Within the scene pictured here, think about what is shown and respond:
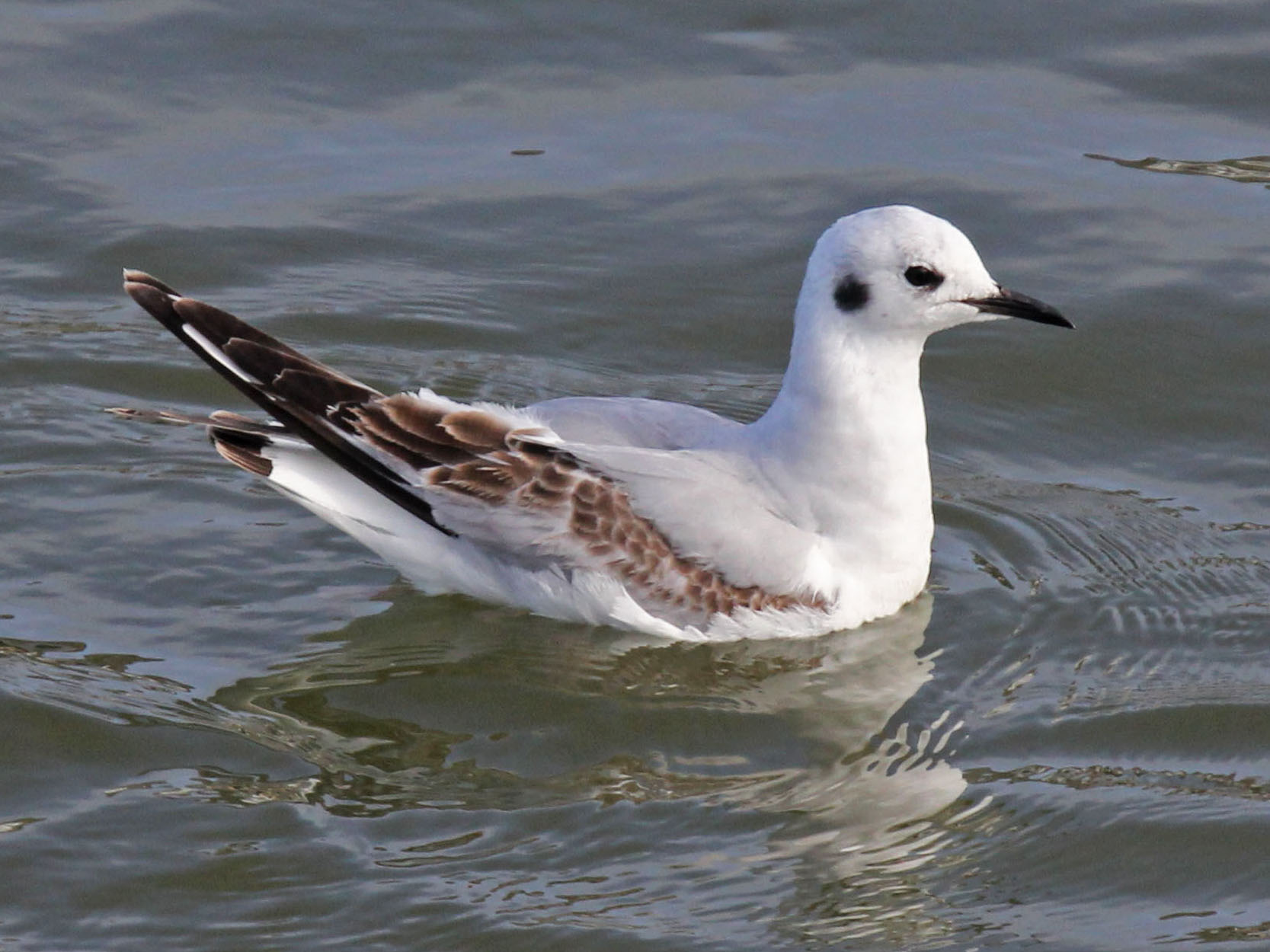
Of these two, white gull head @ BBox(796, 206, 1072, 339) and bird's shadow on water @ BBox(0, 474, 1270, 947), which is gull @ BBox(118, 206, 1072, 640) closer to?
white gull head @ BBox(796, 206, 1072, 339)

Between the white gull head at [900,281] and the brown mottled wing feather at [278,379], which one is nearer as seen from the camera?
the white gull head at [900,281]

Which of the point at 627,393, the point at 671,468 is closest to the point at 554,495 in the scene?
the point at 671,468

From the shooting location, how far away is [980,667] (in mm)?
7586

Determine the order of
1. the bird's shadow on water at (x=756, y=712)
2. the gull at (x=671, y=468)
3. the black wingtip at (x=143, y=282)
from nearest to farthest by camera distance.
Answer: the bird's shadow on water at (x=756, y=712) < the gull at (x=671, y=468) < the black wingtip at (x=143, y=282)

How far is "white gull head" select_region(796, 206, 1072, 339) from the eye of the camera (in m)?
7.43

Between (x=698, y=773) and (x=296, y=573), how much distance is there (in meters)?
2.00

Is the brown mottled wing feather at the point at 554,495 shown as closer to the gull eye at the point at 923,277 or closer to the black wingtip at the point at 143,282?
the black wingtip at the point at 143,282

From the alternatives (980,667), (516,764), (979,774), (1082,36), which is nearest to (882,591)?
(980,667)

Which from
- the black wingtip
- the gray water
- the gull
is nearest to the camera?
the gray water

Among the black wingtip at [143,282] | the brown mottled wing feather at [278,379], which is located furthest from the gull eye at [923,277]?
the black wingtip at [143,282]

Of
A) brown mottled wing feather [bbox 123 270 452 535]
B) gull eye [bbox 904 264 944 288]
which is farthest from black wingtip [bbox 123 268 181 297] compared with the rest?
gull eye [bbox 904 264 944 288]

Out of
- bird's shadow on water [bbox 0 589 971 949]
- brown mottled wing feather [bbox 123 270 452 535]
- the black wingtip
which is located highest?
the black wingtip

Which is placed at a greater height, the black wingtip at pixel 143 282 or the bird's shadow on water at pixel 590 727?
the black wingtip at pixel 143 282

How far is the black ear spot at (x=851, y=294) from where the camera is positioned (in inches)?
294
